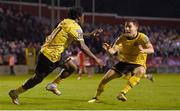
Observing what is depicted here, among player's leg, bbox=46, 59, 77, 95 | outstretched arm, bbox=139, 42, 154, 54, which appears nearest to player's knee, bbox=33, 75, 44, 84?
player's leg, bbox=46, 59, 77, 95

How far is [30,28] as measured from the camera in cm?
4366

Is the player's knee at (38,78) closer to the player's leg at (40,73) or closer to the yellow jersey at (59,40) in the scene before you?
the player's leg at (40,73)

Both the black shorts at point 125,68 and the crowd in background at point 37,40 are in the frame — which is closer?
the black shorts at point 125,68

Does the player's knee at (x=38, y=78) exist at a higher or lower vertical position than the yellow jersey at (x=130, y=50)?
lower

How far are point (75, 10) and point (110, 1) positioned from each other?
4263cm

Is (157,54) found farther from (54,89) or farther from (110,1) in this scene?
(54,89)

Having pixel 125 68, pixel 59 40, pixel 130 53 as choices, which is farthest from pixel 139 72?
pixel 59 40

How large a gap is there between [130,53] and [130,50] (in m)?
0.10

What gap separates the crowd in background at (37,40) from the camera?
3890 centimetres

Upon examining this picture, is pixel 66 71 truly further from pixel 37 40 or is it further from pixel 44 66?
pixel 37 40

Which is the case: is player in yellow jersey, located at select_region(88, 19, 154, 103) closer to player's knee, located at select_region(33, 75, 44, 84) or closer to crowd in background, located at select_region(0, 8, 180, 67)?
player's knee, located at select_region(33, 75, 44, 84)

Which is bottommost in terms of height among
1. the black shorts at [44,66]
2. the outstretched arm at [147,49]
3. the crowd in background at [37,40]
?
the crowd in background at [37,40]

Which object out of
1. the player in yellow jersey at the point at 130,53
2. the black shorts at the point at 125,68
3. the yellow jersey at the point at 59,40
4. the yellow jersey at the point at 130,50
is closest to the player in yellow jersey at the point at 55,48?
the yellow jersey at the point at 59,40

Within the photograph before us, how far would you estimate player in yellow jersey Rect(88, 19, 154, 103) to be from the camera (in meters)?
15.4
